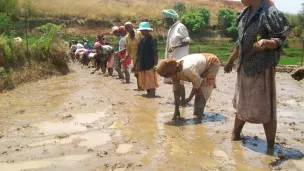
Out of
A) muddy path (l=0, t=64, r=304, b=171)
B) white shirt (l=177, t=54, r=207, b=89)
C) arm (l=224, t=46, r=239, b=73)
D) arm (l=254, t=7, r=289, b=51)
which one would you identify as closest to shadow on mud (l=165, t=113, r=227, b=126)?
muddy path (l=0, t=64, r=304, b=171)

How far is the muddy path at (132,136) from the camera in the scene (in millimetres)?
3785

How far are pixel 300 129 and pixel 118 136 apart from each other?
8.43ft

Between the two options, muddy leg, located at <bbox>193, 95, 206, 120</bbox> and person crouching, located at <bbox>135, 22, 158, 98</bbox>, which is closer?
muddy leg, located at <bbox>193, 95, 206, 120</bbox>

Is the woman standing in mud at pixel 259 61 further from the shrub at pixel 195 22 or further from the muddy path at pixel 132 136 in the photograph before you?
the shrub at pixel 195 22

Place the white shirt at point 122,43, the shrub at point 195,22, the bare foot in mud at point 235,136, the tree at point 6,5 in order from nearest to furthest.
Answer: the bare foot in mud at point 235,136
the white shirt at point 122,43
the tree at point 6,5
the shrub at point 195,22

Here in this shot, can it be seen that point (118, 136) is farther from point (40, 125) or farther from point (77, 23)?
point (77, 23)

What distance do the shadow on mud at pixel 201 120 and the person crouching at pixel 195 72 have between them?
0.28 feet

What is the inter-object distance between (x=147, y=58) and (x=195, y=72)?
8.49 ft

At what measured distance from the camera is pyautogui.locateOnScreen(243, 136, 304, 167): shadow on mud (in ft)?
12.5

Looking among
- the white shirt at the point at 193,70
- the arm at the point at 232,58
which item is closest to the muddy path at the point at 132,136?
the white shirt at the point at 193,70

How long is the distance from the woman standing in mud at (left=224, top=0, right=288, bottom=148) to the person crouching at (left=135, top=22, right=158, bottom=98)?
357cm

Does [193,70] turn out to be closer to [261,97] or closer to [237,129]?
[237,129]

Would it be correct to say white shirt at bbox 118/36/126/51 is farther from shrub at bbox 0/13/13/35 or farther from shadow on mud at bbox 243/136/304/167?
shadow on mud at bbox 243/136/304/167

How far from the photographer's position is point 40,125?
5.43 metres
